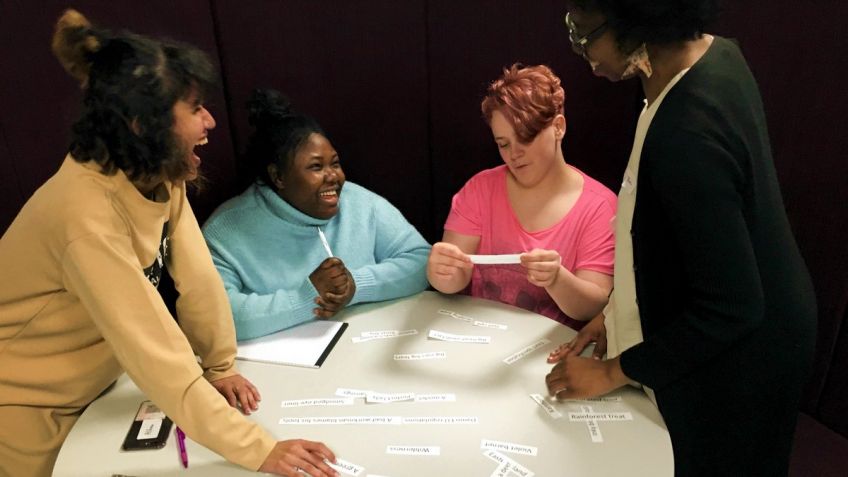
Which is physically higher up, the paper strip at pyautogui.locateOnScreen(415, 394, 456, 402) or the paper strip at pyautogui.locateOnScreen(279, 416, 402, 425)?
the paper strip at pyautogui.locateOnScreen(415, 394, 456, 402)

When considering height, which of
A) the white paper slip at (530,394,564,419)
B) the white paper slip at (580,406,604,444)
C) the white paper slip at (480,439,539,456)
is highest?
the white paper slip at (580,406,604,444)

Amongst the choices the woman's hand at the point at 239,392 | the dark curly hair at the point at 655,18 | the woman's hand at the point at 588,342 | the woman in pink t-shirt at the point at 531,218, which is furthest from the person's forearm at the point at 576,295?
the woman's hand at the point at 239,392

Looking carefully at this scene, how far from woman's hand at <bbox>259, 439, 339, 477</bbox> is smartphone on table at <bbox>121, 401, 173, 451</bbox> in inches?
8.7

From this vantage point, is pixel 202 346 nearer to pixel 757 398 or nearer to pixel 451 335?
pixel 451 335

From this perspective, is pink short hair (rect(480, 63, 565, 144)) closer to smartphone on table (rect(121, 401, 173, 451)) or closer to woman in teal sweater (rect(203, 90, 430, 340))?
woman in teal sweater (rect(203, 90, 430, 340))

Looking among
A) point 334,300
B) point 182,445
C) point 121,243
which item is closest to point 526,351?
point 334,300

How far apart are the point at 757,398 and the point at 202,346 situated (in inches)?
43.4

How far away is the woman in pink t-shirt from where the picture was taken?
154 centimetres

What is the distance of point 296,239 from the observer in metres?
1.66

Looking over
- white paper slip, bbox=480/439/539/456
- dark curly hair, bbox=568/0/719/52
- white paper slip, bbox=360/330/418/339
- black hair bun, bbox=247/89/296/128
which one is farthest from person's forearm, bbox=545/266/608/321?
black hair bun, bbox=247/89/296/128

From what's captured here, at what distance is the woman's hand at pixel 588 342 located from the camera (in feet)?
4.45

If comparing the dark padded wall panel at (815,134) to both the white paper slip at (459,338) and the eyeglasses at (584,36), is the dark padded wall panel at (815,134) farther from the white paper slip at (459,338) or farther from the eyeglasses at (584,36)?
the white paper slip at (459,338)

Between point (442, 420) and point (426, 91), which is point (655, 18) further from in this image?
point (426, 91)

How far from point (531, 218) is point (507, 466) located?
2.47 feet
